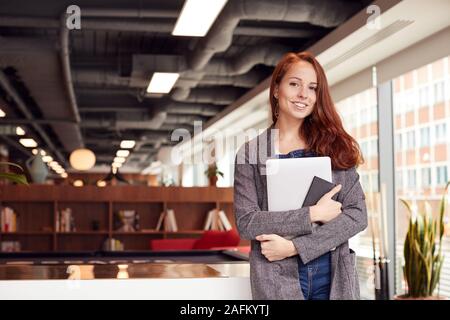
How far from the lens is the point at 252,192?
211 cm

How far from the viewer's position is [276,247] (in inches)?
80.7

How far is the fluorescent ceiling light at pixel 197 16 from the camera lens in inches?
172

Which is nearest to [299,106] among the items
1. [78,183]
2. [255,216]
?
[255,216]

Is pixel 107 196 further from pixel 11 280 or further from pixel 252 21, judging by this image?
pixel 11 280

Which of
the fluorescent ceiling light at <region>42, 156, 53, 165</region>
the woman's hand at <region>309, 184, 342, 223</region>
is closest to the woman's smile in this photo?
the woman's hand at <region>309, 184, 342, 223</region>

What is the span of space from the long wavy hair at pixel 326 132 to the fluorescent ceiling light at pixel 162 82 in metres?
4.30

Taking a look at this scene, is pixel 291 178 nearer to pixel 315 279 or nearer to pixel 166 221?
pixel 315 279

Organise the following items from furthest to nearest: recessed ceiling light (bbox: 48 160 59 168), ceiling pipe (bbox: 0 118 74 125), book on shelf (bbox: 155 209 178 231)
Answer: book on shelf (bbox: 155 209 178 231) → recessed ceiling light (bbox: 48 160 59 168) → ceiling pipe (bbox: 0 118 74 125)

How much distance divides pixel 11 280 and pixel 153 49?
3986 millimetres

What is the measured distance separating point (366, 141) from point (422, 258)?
1.57m

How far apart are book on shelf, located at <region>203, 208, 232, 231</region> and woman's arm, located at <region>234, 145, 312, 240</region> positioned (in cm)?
611

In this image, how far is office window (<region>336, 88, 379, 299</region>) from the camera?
6453 mm

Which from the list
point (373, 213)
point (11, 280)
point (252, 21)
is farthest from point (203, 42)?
point (11, 280)

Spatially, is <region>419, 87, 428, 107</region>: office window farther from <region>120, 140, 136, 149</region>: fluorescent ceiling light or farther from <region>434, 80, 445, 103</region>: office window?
<region>120, 140, 136, 149</region>: fluorescent ceiling light
